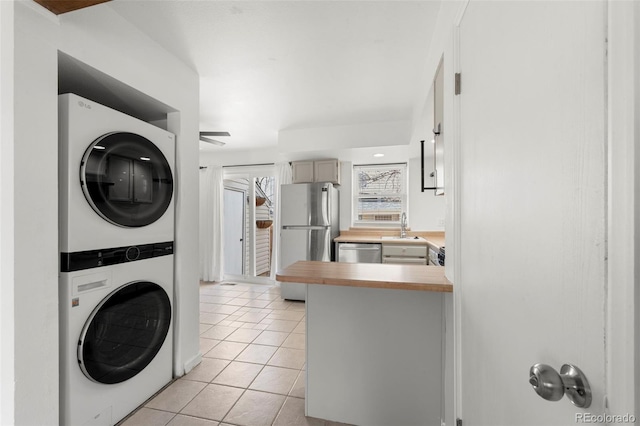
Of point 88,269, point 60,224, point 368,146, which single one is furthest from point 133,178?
point 368,146

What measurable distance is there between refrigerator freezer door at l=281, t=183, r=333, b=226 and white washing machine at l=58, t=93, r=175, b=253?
230 cm

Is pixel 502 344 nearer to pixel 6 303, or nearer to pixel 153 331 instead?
pixel 6 303

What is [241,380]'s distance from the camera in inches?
86.0

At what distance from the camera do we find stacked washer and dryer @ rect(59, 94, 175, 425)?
1450mm

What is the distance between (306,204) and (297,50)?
236 cm

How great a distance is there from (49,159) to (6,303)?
64 cm

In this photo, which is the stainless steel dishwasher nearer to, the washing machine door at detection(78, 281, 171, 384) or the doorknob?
the washing machine door at detection(78, 281, 171, 384)

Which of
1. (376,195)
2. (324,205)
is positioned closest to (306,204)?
(324,205)

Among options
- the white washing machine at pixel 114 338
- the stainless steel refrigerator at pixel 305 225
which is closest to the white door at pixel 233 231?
the stainless steel refrigerator at pixel 305 225

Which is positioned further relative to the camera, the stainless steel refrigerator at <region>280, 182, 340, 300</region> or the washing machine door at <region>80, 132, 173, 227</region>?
the stainless steel refrigerator at <region>280, 182, 340, 300</region>

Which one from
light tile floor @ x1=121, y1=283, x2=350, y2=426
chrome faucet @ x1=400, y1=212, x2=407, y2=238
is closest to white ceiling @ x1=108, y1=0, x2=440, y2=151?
chrome faucet @ x1=400, y1=212, x2=407, y2=238

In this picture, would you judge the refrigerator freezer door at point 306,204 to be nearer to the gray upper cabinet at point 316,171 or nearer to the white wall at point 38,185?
the gray upper cabinet at point 316,171

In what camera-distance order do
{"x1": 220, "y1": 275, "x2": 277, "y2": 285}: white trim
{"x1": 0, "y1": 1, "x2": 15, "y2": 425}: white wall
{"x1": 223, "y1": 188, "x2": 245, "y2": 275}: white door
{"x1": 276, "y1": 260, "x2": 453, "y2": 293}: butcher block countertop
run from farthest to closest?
{"x1": 223, "y1": 188, "x2": 245, "y2": 275}: white door → {"x1": 220, "y1": 275, "x2": 277, "y2": 285}: white trim → {"x1": 276, "y1": 260, "x2": 453, "y2": 293}: butcher block countertop → {"x1": 0, "y1": 1, "x2": 15, "y2": 425}: white wall

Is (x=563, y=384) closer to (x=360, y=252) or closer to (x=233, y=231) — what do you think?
(x=360, y=252)
